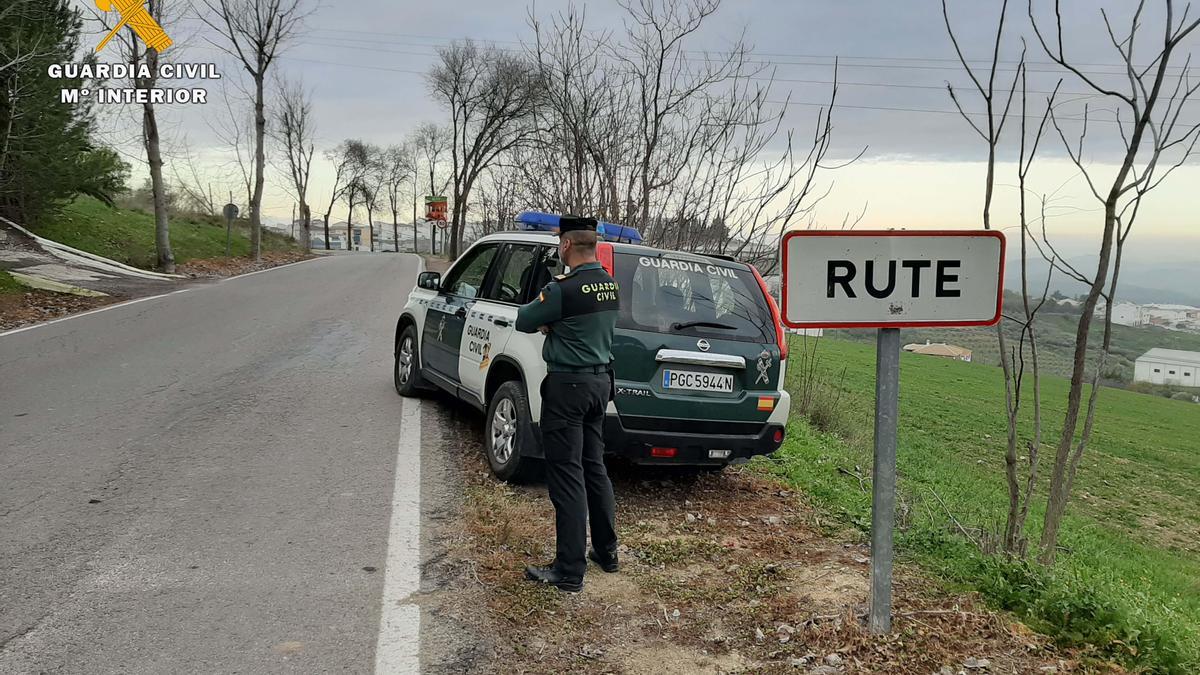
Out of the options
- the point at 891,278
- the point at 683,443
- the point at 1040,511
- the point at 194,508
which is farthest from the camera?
the point at 1040,511

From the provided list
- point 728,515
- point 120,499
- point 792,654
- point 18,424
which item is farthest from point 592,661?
point 18,424

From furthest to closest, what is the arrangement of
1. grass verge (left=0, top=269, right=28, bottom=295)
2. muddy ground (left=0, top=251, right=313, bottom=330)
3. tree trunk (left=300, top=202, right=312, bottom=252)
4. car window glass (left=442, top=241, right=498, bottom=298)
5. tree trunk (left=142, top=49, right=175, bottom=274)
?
→ tree trunk (left=300, top=202, right=312, bottom=252) → tree trunk (left=142, top=49, right=175, bottom=274) → grass verge (left=0, top=269, right=28, bottom=295) → muddy ground (left=0, top=251, right=313, bottom=330) → car window glass (left=442, top=241, right=498, bottom=298)

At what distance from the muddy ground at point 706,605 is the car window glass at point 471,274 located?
6.76 feet

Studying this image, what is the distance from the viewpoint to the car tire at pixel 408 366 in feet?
26.9

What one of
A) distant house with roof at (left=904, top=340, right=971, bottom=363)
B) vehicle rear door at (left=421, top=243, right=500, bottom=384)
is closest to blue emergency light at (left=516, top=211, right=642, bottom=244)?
vehicle rear door at (left=421, top=243, right=500, bottom=384)

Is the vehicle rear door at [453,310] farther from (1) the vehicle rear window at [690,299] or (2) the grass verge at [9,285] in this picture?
(2) the grass verge at [9,285]

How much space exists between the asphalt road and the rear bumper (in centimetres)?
129

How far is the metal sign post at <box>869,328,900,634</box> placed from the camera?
343cm

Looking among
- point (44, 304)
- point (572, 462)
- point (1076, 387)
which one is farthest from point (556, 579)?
point (44, 304)

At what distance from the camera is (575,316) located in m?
4.29

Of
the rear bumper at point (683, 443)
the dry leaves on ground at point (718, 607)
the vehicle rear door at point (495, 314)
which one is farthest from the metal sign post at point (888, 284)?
the vehicle rear door at point (495, 314)

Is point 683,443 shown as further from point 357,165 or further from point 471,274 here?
point 357,165

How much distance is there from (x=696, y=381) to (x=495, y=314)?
5.72 ft

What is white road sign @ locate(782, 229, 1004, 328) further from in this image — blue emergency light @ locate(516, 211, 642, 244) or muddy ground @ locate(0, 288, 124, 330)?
muddy ground @ locate(0, 288, 124, 330)
